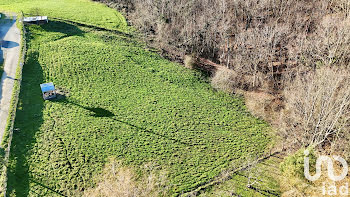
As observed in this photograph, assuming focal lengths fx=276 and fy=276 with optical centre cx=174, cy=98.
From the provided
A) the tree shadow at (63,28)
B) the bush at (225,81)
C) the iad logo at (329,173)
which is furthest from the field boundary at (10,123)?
the bush at (225,81)

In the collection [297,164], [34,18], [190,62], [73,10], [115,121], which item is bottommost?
[297,164]

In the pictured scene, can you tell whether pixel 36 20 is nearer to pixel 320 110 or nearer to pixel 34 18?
pixel 34 18

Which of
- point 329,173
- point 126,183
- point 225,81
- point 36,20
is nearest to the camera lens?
point 329,173

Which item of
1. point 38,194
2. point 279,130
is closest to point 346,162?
point 279,130

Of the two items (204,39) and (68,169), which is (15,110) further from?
(204,39)

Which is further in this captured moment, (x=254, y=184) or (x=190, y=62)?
(x=190, y=62)

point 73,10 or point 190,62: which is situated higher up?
point 73,10

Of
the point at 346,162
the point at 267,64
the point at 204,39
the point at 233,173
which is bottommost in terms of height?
the point at 233,173

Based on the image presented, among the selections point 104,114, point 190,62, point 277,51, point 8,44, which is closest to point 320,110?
point 277,51
